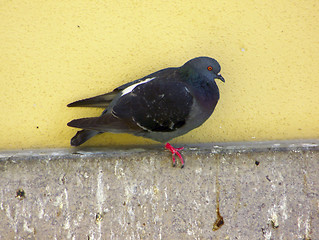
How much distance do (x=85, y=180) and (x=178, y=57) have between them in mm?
1082

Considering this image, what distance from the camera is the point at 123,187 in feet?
6.37

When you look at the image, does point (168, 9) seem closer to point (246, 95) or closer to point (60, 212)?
point (246, 95)

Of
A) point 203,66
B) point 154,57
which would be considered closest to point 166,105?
point 203,66

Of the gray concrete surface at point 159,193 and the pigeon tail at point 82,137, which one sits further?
the pigeon tail at point 82,137

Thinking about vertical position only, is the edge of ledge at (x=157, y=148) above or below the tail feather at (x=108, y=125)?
below

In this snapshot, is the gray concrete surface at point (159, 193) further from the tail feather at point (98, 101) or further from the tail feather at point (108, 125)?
the tail feather at point (98, 101)

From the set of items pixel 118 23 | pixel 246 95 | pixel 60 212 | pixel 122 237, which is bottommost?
pixel 122 237

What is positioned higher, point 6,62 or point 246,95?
point 6,62

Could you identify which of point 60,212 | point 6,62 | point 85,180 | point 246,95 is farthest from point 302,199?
point 6,62

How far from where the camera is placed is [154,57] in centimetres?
215

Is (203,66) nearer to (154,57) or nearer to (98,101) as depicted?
(154,57)

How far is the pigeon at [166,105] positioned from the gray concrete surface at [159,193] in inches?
8.2

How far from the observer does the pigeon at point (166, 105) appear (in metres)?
1.81

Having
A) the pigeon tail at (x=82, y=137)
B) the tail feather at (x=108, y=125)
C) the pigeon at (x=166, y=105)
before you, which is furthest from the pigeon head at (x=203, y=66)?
the pigeon tail at (x=82, y=137)
